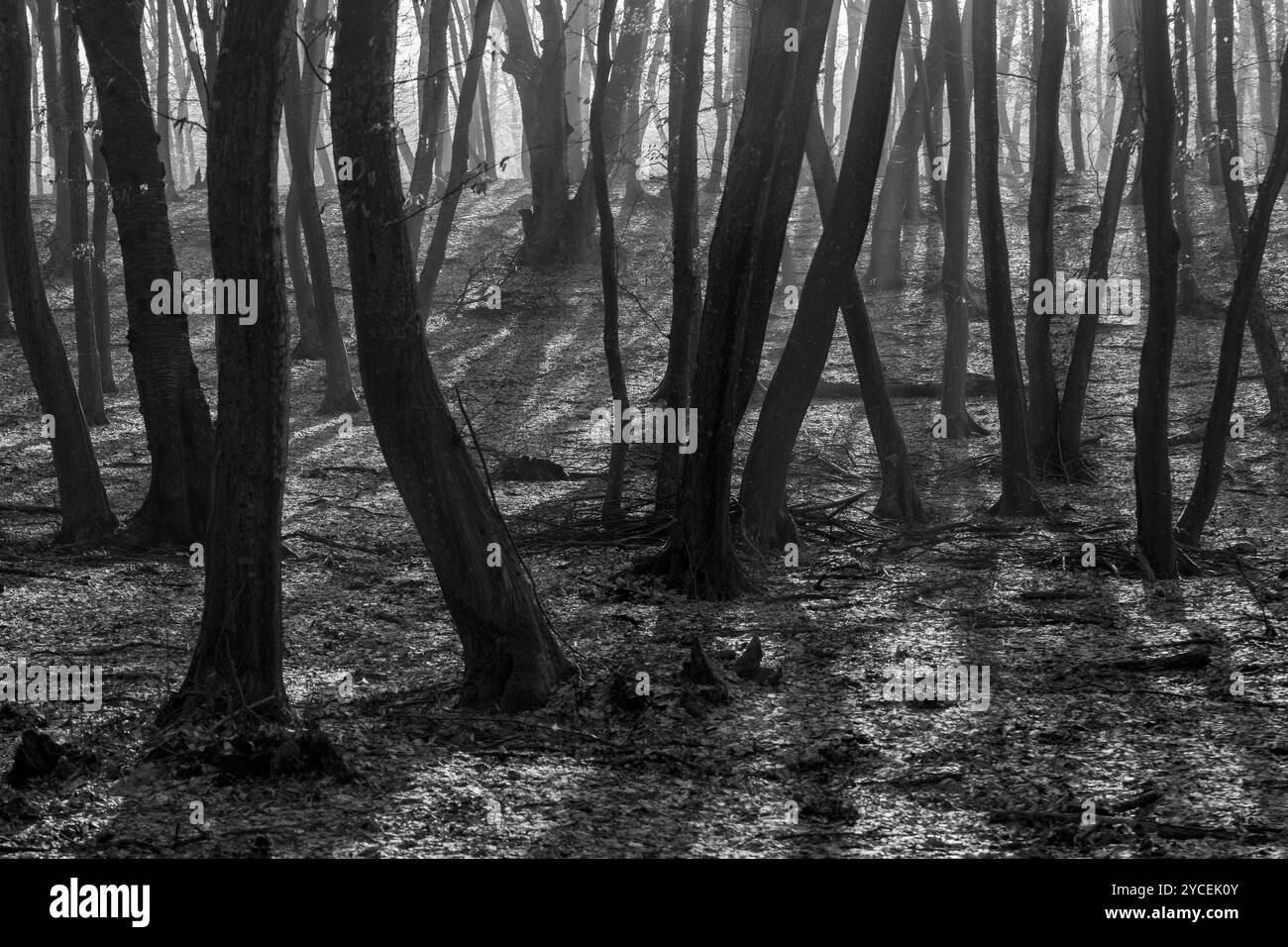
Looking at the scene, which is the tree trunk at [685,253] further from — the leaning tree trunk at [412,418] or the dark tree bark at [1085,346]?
the dark tree bark at [1085,346]

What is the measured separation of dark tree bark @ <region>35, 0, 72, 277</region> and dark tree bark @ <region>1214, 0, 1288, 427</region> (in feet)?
41.1

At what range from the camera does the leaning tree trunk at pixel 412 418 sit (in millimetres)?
5918

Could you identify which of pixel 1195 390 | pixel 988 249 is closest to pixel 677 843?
pixel 988 249

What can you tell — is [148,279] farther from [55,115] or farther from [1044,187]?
[55,115]

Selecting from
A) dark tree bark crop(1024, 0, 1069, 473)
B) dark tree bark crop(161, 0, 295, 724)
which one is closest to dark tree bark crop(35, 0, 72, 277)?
dark tree bark crop(161, 0, 295, 724)

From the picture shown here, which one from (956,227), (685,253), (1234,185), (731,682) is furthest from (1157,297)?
(956,227)

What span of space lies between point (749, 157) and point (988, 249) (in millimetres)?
3694

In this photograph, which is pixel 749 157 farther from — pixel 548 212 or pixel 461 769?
pixel 548 212

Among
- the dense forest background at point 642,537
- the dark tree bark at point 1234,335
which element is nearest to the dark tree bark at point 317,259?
the dense forest background at point 642,537

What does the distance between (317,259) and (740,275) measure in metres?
9.00

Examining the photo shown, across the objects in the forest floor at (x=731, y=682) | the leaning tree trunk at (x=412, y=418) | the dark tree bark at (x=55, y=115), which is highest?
the dark tree bark at (x=55, y=115)

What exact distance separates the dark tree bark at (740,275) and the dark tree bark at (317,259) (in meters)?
8.16

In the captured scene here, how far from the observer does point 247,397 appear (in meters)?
5.56

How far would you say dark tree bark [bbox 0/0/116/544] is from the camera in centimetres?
948
